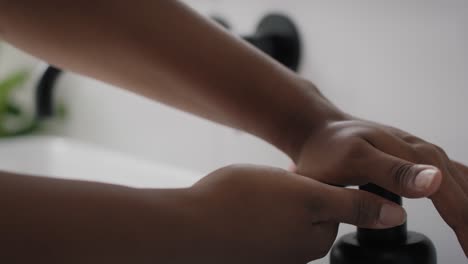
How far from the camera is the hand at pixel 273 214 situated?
1.22ft

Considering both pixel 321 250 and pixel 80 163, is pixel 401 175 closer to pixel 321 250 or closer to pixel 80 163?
pixel 321 250

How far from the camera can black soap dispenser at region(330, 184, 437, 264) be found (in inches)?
15.9

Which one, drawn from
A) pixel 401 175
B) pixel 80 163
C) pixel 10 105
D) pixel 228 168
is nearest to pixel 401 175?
pixel 401 175

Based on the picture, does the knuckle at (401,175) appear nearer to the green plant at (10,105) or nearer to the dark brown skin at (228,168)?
the dark brown skin at (228,168)

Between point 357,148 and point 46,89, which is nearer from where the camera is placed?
point 357,148

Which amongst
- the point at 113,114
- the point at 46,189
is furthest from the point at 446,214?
the point at 113,114

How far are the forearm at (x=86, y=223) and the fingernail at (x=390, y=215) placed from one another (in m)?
0.13

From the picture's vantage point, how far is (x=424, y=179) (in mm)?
385

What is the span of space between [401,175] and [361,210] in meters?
0.04

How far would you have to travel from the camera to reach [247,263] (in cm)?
38

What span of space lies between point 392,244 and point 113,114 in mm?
796

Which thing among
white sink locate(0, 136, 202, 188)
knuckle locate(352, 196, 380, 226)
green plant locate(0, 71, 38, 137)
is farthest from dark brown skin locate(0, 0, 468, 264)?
green plant locate(0, 71, 38, 137)

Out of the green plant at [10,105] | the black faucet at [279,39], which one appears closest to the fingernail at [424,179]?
the black faucet at [279,39]

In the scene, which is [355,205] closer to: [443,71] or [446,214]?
[446,214]
